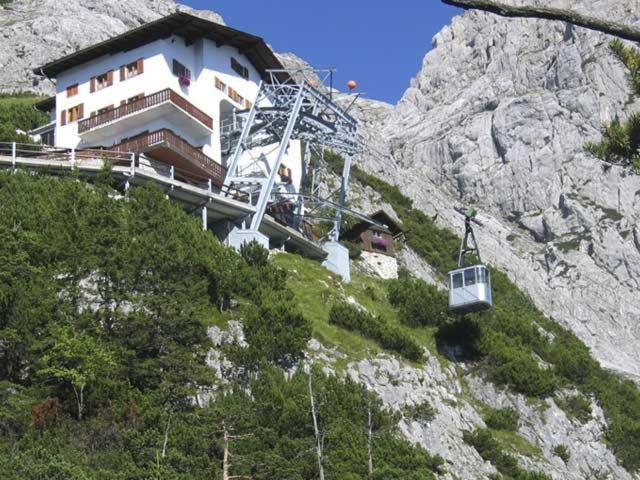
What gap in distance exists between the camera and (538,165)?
113 metres

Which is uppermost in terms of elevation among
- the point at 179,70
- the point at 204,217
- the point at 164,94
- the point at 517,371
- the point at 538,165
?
the point at 538,165

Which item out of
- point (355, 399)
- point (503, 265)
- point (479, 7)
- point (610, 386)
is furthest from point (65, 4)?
point (479, 7)

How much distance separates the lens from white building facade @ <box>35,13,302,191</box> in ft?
160

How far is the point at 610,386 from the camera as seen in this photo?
5081cm

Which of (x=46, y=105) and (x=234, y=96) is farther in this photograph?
(x=46, y=105)

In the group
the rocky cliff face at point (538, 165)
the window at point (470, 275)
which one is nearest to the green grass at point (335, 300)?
the window at point (470, 275)

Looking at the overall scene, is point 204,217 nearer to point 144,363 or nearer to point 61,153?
point 61,153

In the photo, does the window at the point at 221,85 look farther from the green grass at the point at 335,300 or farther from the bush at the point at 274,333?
the bush at the point at 274,333

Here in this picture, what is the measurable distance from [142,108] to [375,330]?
16075 millimetres

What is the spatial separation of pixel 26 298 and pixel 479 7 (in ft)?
80.7

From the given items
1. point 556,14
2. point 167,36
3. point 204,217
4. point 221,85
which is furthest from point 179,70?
point 556,14

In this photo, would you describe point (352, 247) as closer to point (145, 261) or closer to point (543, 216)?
point (145, 261)

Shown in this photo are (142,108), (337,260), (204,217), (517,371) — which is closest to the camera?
(517,371)

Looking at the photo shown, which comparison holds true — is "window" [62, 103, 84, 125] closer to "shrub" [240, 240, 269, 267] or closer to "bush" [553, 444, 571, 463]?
"shrub" [240, 240, 269, 267]
